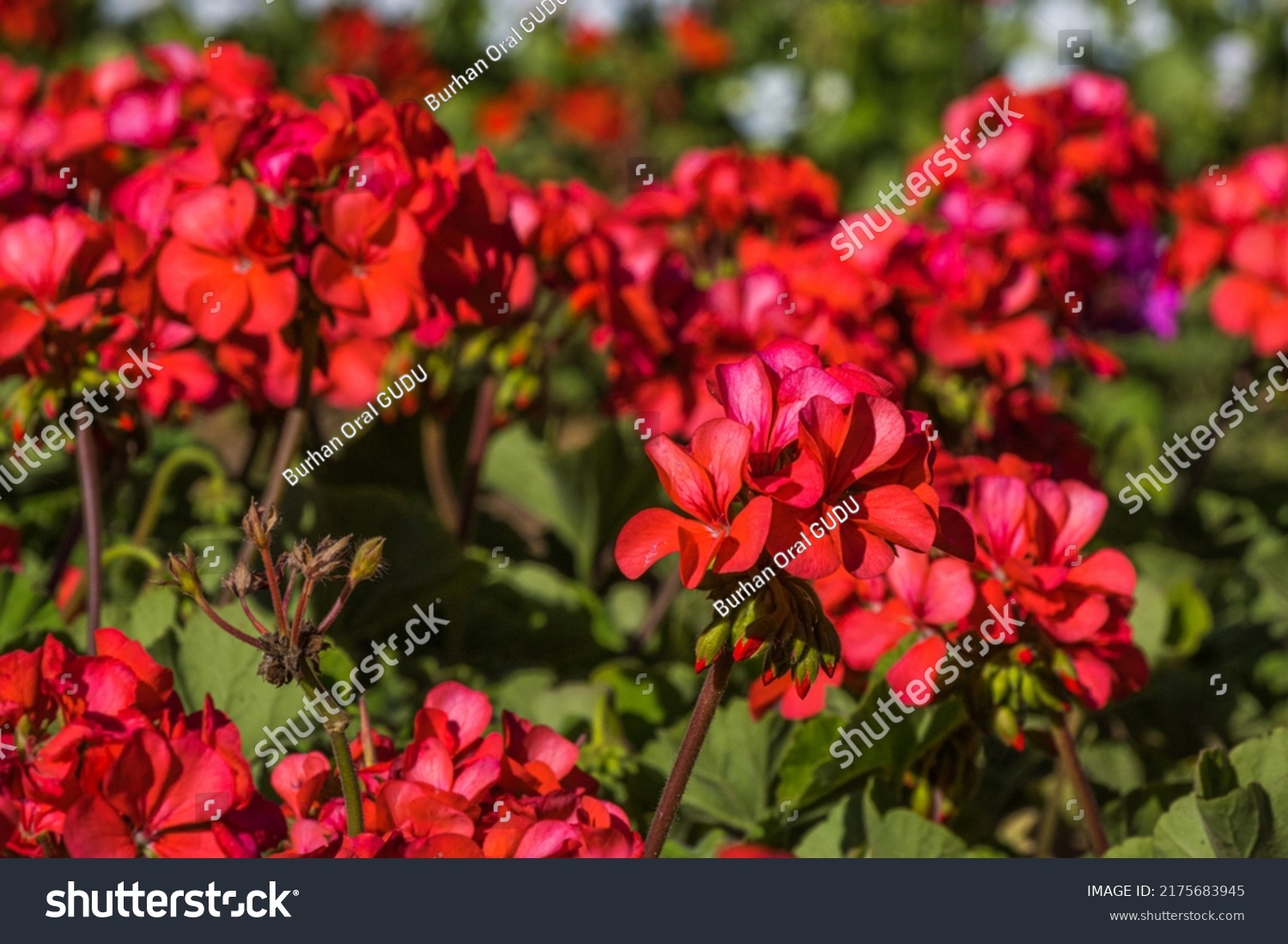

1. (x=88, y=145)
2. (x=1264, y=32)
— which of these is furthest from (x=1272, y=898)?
(x=1264, y=32)

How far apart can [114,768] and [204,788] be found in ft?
0.24

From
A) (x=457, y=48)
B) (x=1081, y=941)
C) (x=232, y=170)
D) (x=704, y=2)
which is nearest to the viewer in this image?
(x=1081, y=941)

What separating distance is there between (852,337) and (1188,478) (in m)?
1.27

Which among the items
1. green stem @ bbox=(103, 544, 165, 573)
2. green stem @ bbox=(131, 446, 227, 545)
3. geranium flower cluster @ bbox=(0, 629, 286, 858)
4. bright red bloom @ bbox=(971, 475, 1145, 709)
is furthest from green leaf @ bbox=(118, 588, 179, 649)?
bright red bloom @ bbox=(971, 475, 1145, 709)

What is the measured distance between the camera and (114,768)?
1180mm

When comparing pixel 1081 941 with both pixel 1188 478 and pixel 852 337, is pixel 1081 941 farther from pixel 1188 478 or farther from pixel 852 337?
pixel 1188 478

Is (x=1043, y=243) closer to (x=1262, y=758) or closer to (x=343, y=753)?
(x=1262, y=758)

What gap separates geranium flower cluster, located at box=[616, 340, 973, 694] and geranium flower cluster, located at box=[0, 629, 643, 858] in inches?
8.2

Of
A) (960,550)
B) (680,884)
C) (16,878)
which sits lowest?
(680,884)

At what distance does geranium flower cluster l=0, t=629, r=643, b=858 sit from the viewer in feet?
3.81

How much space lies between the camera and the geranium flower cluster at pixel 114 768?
1168mm

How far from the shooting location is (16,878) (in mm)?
1183

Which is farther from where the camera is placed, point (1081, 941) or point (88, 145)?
point (88, 145)

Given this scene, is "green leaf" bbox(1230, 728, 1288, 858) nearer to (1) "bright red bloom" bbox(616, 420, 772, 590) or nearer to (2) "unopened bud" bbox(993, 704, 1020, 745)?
(2) "unopened bud" bbox(993, 704, 1020, 745)
